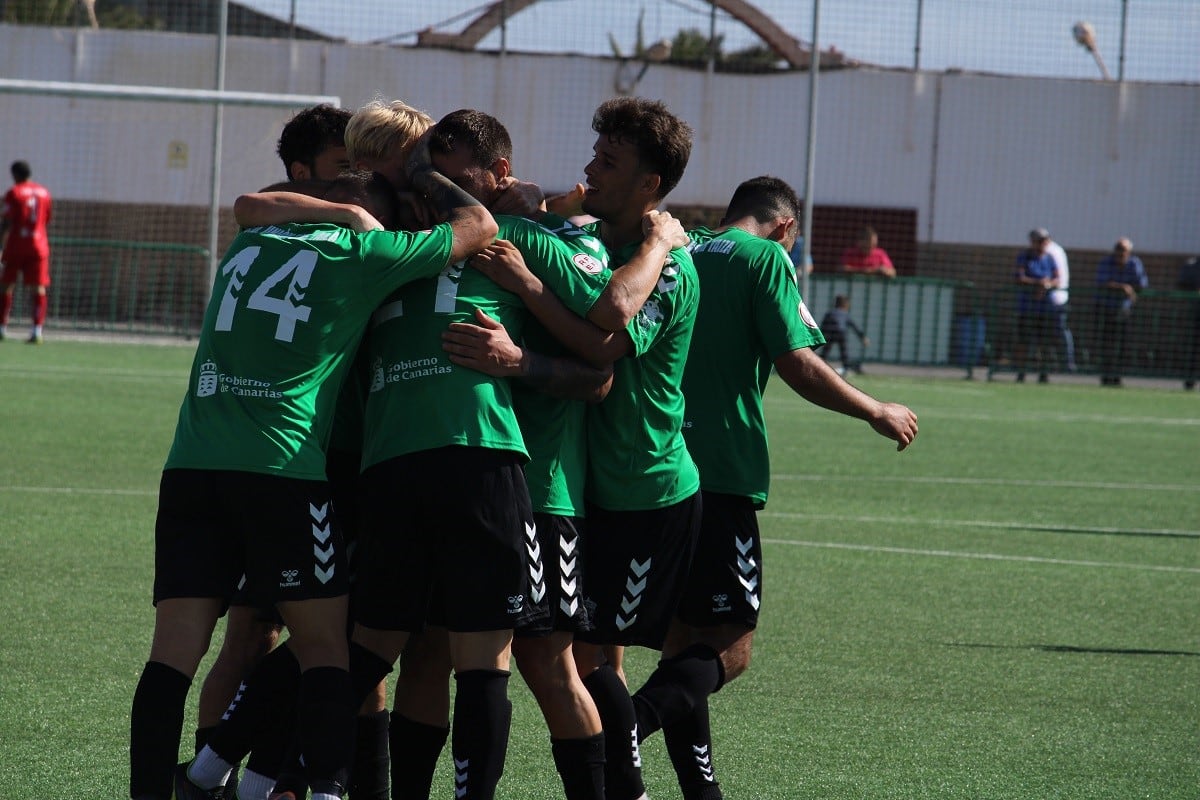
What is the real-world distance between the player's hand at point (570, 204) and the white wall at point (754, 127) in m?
21.8

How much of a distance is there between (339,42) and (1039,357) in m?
12.0

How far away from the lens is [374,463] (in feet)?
12.8

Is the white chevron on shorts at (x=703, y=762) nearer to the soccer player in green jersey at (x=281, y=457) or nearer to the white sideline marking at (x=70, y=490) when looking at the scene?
the soccer player in green jersey at (x=281, y=457)

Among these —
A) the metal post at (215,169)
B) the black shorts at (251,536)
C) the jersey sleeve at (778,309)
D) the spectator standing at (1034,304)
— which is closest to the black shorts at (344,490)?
the black shorts at (251,536)

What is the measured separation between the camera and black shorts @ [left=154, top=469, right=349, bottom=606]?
3830 millimetres

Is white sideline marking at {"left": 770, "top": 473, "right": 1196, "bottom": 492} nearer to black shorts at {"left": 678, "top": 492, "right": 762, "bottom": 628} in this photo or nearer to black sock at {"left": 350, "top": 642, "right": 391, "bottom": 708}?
black shorts at {"left": 678, "top": 492, "right": 762, "bottom": 628}

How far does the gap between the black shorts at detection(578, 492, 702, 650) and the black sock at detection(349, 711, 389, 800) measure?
1.98 feet

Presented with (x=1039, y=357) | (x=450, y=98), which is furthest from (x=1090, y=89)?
(x=450, y=98)

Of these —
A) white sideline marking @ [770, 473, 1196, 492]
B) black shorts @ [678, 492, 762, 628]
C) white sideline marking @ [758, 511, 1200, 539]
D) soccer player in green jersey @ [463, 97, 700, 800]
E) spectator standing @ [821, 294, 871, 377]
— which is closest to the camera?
soccer player in green jersey @ [463, 97, 700, 800]

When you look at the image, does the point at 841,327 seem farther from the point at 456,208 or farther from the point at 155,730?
the point at 155,730

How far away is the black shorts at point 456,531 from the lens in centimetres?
381

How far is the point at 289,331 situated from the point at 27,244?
1750 cm

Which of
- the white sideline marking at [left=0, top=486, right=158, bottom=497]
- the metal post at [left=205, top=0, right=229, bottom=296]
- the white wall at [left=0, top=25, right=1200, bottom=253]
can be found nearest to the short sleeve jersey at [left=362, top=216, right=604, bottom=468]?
the white sideline marking at [left=0, top=486, right=158, bottom=497]

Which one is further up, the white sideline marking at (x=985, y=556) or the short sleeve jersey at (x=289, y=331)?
the short sleeve jersey at (x=289, y=331)
